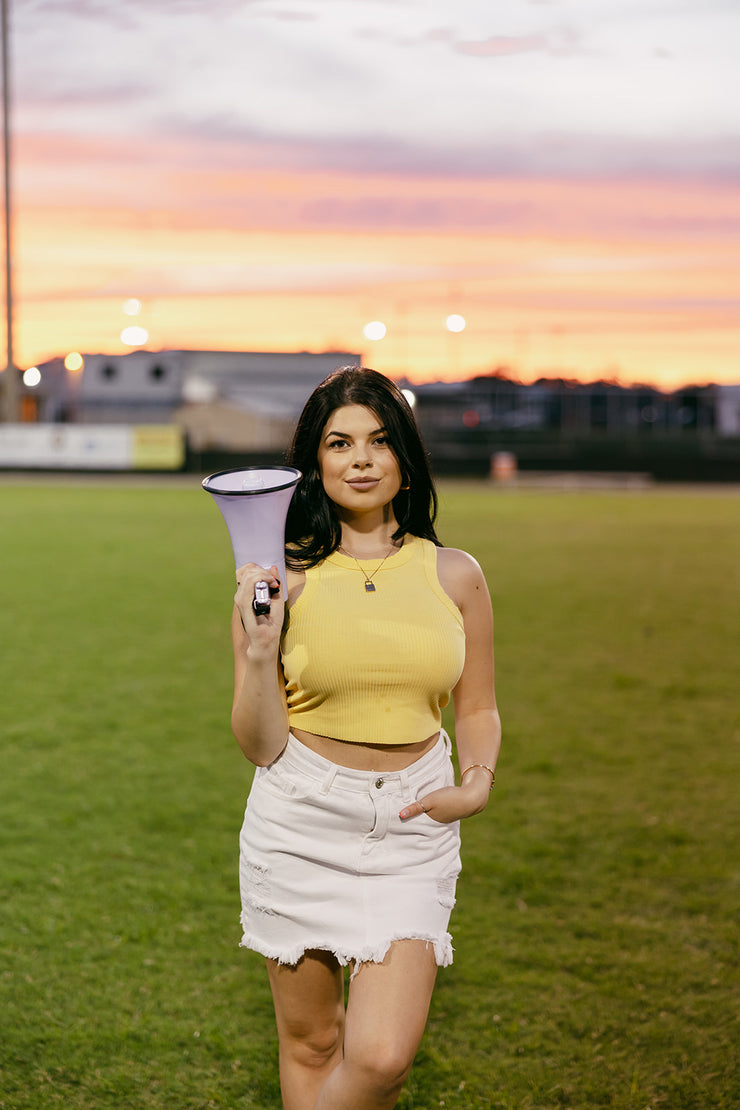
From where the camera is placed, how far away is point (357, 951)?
2342mm

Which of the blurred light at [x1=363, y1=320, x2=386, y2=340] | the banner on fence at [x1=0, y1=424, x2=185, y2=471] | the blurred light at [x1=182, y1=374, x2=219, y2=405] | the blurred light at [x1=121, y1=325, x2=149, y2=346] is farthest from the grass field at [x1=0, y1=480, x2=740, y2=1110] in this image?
the blurred light at [x1=182, y1=374, x2=219, y2=405]

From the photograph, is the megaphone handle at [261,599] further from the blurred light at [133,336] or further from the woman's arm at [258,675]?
the blurred light at [133,336]

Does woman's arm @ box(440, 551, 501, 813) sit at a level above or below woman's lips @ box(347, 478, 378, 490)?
below

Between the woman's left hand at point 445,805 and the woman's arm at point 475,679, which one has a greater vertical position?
the woman's arm at point 475,679

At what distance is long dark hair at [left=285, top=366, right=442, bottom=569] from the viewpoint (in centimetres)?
251

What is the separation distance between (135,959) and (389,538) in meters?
2.34

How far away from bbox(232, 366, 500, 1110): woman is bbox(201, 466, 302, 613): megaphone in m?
0.04

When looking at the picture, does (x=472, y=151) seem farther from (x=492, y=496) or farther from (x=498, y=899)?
(x=498, y=899)

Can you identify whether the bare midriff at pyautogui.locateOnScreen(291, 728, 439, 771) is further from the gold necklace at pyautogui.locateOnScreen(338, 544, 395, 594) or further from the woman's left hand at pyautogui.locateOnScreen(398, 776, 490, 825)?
the gold necklace at pyautogui.locateOnScreen(338, 544, 395, 594)

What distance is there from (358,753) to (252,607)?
0.46 metres

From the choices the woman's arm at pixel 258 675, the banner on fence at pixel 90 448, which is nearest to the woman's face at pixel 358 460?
the woman's arm at pixel 258 675

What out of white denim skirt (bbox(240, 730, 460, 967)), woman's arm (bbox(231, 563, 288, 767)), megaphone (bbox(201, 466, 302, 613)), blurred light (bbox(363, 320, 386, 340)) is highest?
blurred light (bbox(363, 320, 386, 340))

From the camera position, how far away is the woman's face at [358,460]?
2.50m

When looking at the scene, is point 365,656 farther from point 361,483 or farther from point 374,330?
point 374,330
